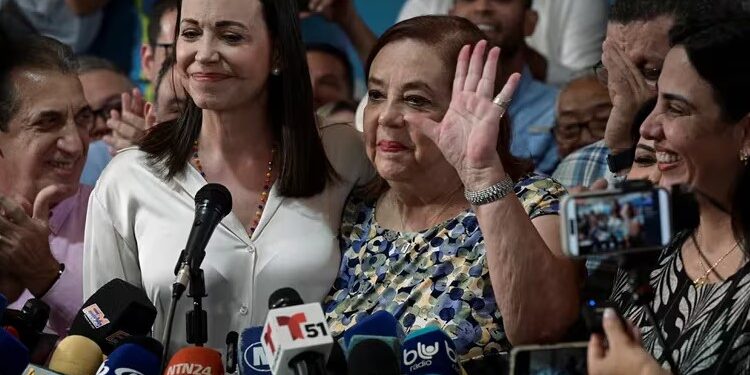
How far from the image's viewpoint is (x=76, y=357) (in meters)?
2.93

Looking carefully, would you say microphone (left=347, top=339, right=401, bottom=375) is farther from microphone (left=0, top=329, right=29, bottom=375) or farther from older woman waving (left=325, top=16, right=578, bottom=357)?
microphone (left=0, top=329, right=29, bottom=375)

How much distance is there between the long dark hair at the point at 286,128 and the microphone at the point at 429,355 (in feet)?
2.72

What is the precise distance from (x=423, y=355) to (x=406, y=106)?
0.76 meters

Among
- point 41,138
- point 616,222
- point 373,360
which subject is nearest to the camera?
point 616,222

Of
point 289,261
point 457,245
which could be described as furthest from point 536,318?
point 289,261

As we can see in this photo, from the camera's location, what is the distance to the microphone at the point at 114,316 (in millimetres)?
3061

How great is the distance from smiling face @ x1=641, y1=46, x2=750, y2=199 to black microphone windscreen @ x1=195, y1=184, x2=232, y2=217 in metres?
0.90

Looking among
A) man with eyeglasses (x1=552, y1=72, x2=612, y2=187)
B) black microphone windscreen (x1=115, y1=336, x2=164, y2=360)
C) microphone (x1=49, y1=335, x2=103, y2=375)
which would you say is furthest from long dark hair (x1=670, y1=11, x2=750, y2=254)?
man with eyeglasses (x1=552, y1=72, x2=612, y2=187)

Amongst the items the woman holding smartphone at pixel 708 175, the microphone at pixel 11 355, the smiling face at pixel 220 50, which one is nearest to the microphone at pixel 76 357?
the microphone at pixel 11 355

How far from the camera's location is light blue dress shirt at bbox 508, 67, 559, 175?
4879mm

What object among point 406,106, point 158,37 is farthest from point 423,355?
point 158,37

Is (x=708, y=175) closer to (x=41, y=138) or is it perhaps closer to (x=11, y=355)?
(x=11, y=355)

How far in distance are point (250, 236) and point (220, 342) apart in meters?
0.27

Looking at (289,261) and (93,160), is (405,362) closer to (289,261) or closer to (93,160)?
(289,261)
